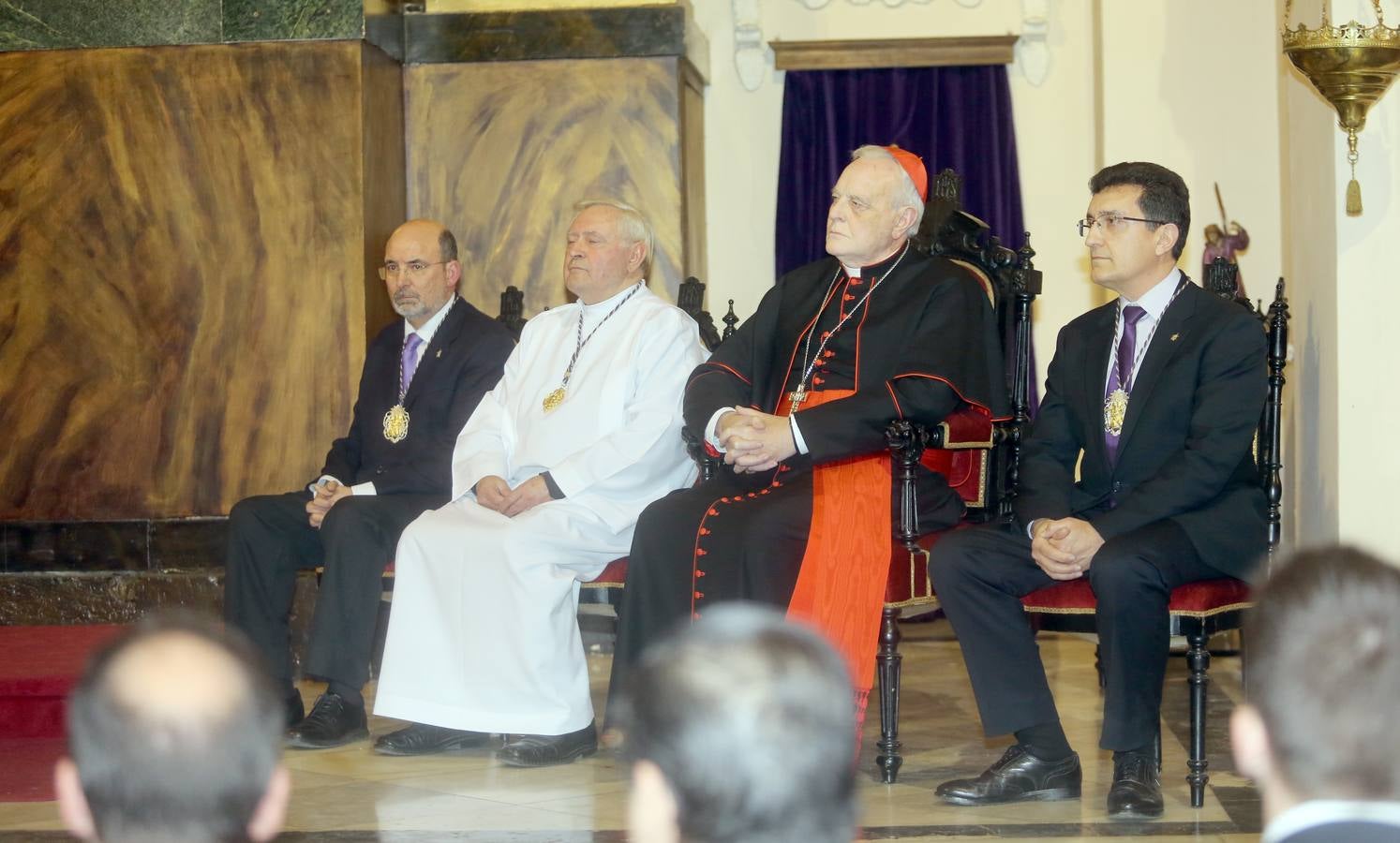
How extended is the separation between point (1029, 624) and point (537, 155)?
3.44 metres

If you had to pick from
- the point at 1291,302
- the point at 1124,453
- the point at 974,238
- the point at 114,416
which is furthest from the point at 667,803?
the point at 114,416

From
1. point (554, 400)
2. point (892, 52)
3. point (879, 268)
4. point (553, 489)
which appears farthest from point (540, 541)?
point (892, 52)

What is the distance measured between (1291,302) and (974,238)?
1554 mm

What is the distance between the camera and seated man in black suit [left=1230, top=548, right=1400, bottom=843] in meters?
1.33

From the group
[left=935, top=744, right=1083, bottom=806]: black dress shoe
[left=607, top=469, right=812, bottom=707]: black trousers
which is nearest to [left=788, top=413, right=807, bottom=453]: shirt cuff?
[left=607, top=469, right=812, bottom=707]: black trousers

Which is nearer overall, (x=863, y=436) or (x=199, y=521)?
(x=863, y=436)

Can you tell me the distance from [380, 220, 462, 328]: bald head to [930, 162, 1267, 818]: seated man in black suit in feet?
7.07

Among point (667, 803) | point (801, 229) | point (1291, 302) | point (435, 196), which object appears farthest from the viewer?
point (801, 229)

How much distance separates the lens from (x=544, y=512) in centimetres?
478

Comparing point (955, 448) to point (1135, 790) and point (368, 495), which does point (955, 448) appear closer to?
point (1135, 790)

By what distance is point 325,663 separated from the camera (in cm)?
481

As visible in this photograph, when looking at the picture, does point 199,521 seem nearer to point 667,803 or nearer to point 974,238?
point 974,238

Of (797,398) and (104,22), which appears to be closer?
(797,398)

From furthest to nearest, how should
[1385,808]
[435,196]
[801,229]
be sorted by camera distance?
[801,229], [435,196], [1385,808]
